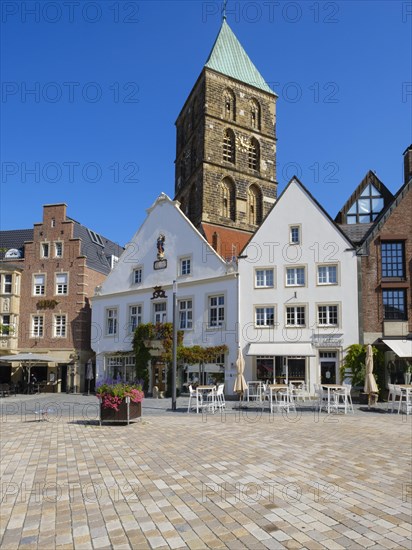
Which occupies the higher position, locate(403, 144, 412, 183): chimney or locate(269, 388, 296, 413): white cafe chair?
locate(403, 144, 412, 183): chimney

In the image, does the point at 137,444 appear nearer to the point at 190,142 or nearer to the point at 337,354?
the point at 337,354

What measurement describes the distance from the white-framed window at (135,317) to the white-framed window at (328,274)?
40.3 feet

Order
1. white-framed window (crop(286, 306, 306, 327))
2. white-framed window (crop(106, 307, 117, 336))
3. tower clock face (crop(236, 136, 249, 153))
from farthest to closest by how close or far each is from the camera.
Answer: tower clock face (crop(236, 136, 249, 153))
white-framed window (crop(106, 307, 117, 336))
white-framed window (crop(286, 306, 306, 327))

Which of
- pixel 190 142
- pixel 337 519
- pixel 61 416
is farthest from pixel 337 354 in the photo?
pixel 190 142

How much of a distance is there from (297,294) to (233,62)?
1316 inches

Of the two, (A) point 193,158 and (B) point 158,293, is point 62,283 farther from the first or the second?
(A) point 193,158

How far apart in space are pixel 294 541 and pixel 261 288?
23144 millimetres

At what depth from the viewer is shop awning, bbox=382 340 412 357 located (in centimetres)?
2456

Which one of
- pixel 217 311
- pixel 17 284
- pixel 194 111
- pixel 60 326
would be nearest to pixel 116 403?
pixel 217 311

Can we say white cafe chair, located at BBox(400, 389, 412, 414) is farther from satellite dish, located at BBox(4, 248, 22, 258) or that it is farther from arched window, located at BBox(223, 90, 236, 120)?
arched window, located at BBox(223, 90, 236, 120)

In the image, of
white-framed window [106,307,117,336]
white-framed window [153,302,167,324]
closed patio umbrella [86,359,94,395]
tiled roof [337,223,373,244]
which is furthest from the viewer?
closed patio umbrella [86,359,94,395]

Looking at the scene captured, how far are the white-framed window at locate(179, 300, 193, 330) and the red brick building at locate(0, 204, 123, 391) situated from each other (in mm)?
9696

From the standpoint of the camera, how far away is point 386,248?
2717cm

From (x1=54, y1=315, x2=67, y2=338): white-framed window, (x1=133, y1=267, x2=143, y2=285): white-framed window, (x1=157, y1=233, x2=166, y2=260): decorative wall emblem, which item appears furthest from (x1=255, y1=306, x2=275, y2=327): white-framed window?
(x1=54, y1=315, x2=67, y2=338): white-framed window
